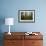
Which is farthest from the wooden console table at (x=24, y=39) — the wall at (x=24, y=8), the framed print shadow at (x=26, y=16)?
the framed print shadow at (x=26, y=16)

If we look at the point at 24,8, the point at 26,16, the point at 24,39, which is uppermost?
the point at 24,8

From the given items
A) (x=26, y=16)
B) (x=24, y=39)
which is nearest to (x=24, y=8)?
(x=26, y=16)

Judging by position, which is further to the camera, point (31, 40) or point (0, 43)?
point (0, 43)

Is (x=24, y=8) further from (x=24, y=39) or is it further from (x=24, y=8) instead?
(x=24, y=39)

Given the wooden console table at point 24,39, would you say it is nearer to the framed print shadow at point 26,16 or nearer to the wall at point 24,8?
the wall at point 24,8

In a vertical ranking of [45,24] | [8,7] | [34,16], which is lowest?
[45,24]

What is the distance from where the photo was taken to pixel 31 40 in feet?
13.3

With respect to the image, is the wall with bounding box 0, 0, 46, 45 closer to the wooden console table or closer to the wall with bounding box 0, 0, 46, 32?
the wall with bounding box 0, 0, 46, 32

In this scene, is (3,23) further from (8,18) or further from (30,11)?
(30,11)

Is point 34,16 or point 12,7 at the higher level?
point 12,7

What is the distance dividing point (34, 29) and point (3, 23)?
44.1 inches

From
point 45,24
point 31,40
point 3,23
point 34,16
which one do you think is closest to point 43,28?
point 45,24

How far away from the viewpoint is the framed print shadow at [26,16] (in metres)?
4.59

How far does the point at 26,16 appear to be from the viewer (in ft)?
15.1
